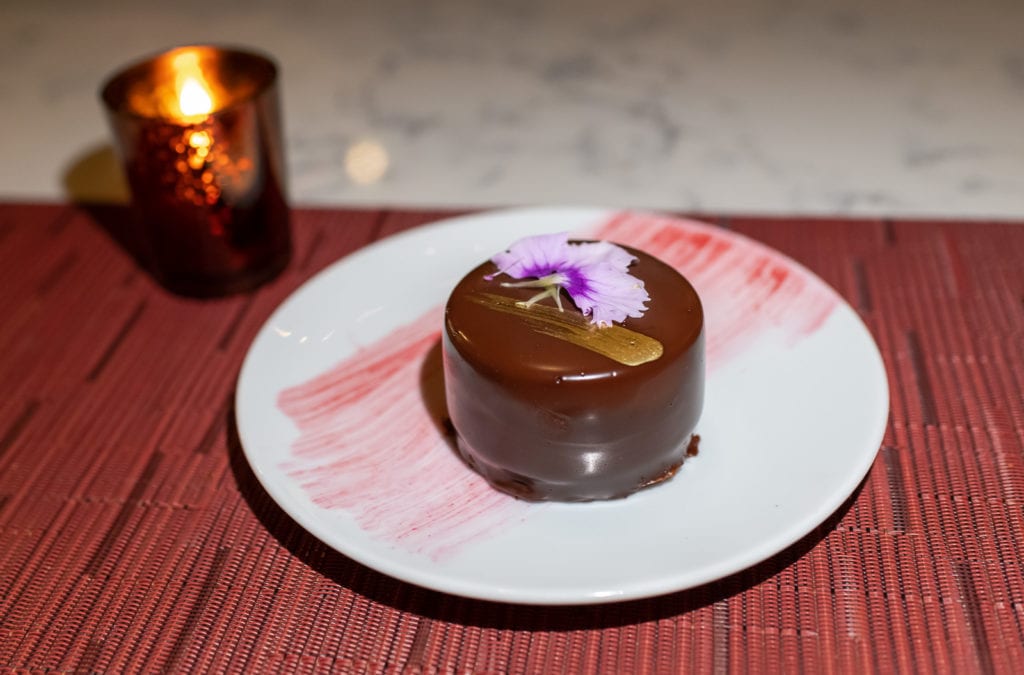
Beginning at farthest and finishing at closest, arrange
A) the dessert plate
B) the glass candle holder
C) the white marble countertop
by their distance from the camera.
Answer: the white marble countertop → the glass candle holder → the dessert plate

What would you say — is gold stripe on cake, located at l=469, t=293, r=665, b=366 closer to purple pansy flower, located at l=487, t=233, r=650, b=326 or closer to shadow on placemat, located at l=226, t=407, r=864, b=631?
purple pansy flower, located at l=487, t=233, r=650, b=326

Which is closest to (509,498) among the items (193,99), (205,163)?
(205,163)

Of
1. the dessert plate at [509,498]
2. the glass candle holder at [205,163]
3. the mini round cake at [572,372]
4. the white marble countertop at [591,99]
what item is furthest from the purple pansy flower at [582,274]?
the white marble countertop at [591,99]

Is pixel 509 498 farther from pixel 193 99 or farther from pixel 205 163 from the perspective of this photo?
pixel 193 99

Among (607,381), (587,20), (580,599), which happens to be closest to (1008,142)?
(587,20)

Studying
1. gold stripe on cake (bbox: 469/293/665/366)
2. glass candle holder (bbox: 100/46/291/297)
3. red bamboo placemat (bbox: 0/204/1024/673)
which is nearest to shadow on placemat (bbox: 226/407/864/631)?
red bamboo placemat (bbox: 0/204/1024/673)

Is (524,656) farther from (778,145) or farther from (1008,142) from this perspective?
(1008,142)
